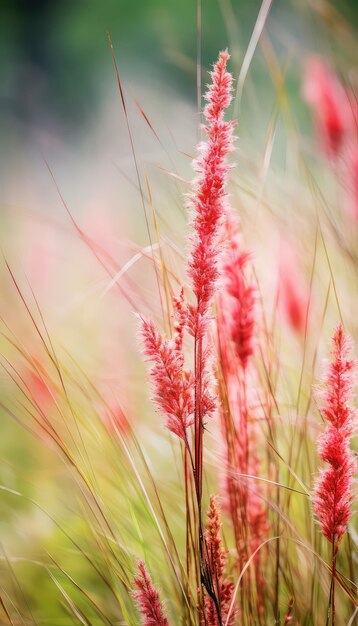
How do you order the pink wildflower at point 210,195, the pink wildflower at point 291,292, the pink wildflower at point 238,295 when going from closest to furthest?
the pink wildflower at point 210,195 < the pink wildflower at point 238,295 < the pink wildflower at point 291,292

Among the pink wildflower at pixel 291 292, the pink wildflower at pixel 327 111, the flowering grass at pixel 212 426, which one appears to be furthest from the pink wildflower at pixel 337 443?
the pink wildflower at pixel 327 111

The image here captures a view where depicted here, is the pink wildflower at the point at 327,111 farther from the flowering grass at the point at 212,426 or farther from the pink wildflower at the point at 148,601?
the pink wildflower at the point at 148,601

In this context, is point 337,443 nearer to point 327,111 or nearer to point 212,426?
point 212,426

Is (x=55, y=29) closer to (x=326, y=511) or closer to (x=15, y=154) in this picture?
(x=15, y=154)

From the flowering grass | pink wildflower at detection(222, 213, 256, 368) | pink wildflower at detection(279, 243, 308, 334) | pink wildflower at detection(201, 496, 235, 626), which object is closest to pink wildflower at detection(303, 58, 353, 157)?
the flowering grass

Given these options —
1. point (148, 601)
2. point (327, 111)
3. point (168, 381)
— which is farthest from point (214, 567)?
point (327, 111)

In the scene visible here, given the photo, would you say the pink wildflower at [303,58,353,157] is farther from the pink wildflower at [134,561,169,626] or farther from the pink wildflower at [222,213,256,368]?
the pink wildflower at [134,561,169,626]

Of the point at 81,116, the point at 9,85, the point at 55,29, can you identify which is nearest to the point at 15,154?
the point at 81,116
